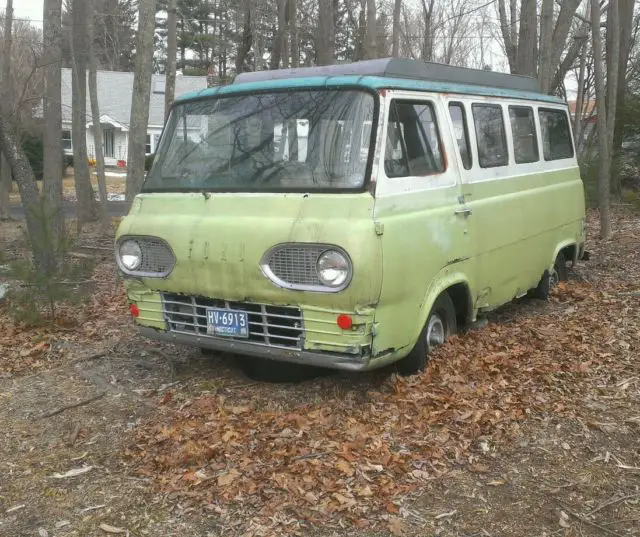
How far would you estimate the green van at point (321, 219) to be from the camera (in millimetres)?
4508

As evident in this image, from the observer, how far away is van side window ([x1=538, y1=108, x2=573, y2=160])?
7594mm

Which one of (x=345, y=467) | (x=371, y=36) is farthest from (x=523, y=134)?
(x=371, y=36)

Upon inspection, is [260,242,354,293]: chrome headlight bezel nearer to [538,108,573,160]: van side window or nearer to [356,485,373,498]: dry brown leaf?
[356,485,373,498]: dry brown leaf

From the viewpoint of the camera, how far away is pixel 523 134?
7031 mm

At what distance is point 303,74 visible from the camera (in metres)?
5.41

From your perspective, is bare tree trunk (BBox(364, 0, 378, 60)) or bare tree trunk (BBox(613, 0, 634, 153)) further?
bare tree trunk (BBox(613, 0, 634, 153))

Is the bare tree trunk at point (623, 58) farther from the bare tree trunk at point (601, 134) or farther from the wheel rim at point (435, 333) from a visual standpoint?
the wheel rim at point (435, 333)

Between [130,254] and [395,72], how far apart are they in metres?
2.37

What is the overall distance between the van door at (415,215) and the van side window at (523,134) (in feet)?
4.91

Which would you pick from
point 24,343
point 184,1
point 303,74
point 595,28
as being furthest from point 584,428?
point 184,1

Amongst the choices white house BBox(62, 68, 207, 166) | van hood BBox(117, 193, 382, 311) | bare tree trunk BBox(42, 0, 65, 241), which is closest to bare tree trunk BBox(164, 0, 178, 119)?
bare tree trunk BBox(42, 0, 65, 241)

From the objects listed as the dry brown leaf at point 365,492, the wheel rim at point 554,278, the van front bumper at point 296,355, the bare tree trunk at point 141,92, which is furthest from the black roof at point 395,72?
the bare tree trunk at point 141,92

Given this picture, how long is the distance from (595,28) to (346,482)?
32.2 feet

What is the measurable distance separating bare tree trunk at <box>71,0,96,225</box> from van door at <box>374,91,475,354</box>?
11835 mm
